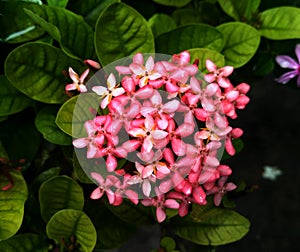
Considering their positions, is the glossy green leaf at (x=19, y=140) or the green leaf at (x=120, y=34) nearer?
the green leaf at (x=120, y=34)

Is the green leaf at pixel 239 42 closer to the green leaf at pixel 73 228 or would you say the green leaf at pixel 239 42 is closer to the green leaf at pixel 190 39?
the green leaf at pixel 190 39

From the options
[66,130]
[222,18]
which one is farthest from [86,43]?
[222,18]

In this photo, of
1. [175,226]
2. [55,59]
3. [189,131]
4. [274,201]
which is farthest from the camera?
[274,201]

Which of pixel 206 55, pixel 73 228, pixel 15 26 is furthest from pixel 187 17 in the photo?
pixel 73 228

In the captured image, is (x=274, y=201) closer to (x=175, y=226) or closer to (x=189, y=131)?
(x=175, y=226)

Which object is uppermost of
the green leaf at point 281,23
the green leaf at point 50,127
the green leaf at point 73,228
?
the green leaf at point 281,23

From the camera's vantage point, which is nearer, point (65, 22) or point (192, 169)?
point (192, 169)

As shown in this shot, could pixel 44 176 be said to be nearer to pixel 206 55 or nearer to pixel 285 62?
pixel 206 55

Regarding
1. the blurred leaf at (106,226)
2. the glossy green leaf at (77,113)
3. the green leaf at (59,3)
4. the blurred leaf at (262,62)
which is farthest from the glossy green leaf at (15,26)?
the blurred leaf at (262,62)
